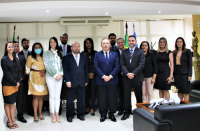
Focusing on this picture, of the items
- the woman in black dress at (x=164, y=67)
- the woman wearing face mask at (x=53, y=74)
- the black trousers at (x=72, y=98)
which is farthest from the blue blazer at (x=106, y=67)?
the woman in black dress at (x=164, y=67)

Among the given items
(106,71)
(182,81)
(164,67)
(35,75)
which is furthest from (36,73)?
(182,81)

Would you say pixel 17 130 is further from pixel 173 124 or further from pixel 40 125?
pixel 173 124

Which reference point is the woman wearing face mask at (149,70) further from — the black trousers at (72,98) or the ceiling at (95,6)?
the ceiling at (95,6)

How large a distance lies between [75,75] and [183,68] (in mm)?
2372

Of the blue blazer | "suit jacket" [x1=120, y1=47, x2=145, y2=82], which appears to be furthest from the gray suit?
the blue blazer

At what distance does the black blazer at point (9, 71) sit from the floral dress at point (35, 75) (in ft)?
1.18

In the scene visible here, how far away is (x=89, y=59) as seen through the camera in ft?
15.5

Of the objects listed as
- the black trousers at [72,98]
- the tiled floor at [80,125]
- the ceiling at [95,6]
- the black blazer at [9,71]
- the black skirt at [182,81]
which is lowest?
the tiled floor at [80,125]

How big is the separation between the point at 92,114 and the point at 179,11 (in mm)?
4206

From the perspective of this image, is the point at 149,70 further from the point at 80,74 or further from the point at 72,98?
the point at 72,98

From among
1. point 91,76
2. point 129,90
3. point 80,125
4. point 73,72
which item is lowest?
point 80,125

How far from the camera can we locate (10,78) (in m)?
3.71

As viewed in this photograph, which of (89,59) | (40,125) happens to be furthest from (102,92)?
(40,125)

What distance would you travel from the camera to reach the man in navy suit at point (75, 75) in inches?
167
